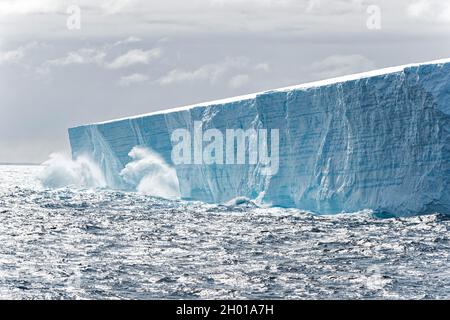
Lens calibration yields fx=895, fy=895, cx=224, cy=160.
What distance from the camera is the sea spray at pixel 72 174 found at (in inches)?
1966

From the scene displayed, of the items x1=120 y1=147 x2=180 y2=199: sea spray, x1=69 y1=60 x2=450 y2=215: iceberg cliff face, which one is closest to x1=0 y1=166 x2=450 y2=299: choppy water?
x1=69 y1=60 x2=450 y2=215: iceberg cliff face

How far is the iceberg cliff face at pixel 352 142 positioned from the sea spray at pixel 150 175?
168 inches

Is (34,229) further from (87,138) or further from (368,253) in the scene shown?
(87,138)

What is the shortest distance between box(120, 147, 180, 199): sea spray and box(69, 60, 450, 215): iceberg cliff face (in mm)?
4266

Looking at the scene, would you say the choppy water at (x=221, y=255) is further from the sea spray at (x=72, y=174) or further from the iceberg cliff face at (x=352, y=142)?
the sea spray at (x=72, y=174)

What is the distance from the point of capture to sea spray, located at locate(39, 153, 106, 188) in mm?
49938

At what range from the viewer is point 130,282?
52.4 ft

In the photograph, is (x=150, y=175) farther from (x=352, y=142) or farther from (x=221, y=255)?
(x=221, y=255)

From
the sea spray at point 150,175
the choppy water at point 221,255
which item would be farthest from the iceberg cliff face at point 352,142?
the sea spray at point 150,175

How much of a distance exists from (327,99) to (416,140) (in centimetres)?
438

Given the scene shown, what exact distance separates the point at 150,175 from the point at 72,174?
9307mm

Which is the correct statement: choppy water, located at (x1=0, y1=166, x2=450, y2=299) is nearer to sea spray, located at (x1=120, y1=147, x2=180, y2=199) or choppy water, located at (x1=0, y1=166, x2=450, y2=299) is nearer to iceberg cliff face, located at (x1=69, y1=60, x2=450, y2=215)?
iceberg cliff face, located at (x1=69, y1=60, x2=450, y2=215)

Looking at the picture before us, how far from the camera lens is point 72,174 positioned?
52.3m

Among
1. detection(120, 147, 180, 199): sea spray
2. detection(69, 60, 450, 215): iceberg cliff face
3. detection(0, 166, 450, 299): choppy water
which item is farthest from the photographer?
detection(120, 147, 180, 199): sea spray
